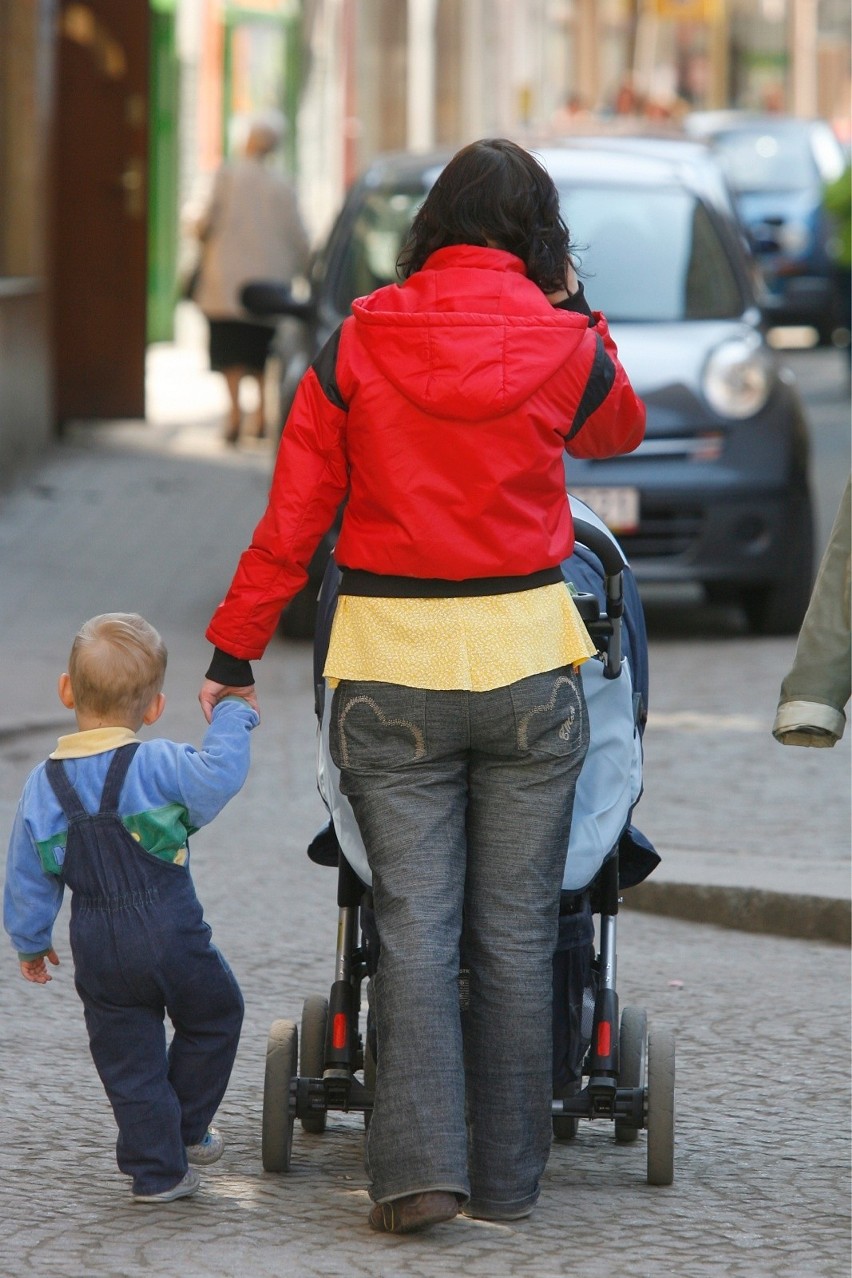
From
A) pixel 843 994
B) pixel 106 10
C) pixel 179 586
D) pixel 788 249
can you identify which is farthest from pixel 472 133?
pixel 843 994

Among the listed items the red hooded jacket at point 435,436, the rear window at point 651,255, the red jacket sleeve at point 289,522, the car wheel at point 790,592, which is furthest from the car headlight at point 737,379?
the red jacket sleeve at point 289,522

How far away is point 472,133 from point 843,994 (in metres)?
27.0

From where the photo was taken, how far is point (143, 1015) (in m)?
3.94

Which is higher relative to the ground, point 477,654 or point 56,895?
point 477,654

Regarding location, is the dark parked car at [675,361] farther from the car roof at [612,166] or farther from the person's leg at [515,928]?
the person's leg at [515,928]

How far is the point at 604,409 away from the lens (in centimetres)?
393

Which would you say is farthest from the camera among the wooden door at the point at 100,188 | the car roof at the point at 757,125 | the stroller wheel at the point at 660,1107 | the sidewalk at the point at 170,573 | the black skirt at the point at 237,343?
the car roof at the point at 757,125

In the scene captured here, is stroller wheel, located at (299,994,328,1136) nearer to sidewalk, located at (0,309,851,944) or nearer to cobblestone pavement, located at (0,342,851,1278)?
cobblestone pavement, located at (0,342,851,1278)

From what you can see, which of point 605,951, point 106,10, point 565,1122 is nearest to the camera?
point 605,951

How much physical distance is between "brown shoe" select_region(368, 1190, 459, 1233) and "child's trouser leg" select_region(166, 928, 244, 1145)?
14.9 inches

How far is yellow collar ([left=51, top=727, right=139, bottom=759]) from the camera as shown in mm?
3902

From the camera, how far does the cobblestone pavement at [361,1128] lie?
383cm

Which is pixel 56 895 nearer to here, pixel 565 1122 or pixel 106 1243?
pixel 106 1243

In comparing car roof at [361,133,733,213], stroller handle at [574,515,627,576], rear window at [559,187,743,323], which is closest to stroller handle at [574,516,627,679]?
stroller handle at [574,515,627,576]
